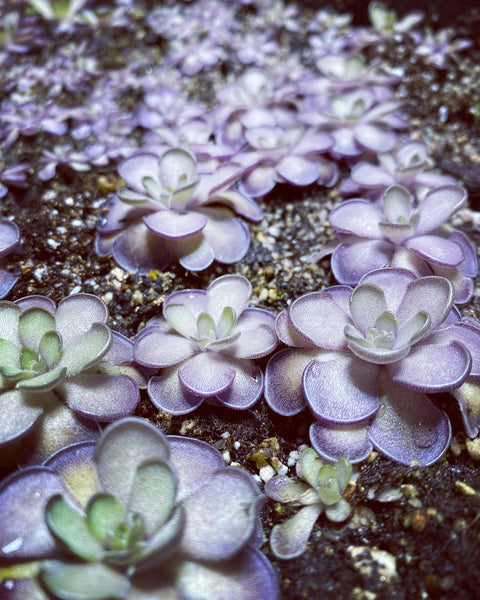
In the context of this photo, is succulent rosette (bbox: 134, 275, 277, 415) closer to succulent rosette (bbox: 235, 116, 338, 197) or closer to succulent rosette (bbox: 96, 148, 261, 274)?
succulent rosette (bbox: 96, 148, 261, 274)

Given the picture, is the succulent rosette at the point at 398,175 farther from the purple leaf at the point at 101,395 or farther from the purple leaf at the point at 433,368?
the purple leaf at the point at 101,395

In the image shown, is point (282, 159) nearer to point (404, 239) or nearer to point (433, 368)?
point (404, 239)

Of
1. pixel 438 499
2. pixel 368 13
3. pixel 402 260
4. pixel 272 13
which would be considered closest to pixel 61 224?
pixel 402 260

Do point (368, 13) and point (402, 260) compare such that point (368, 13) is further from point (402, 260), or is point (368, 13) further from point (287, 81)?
point (402, 260)

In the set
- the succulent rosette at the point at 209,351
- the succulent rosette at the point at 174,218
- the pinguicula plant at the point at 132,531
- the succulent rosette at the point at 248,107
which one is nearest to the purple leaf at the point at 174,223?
the succulent rosette at the point at 174,218

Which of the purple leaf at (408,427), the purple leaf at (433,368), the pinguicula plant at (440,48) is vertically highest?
the pinguicula plant at (440,48)

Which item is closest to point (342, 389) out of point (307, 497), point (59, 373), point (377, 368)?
point (377, 368)

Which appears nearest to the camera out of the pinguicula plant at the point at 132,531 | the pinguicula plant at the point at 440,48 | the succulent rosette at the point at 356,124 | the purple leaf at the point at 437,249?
the pinguicula plant at the point at 132,531

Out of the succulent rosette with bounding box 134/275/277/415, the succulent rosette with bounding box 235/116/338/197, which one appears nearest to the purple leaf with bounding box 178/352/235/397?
the succulent rosette with bounding box 134/275/277/415
